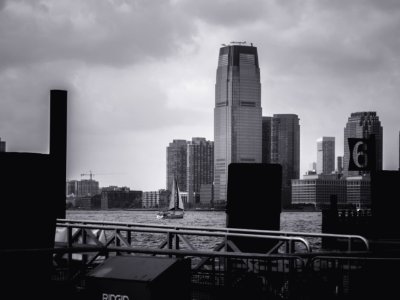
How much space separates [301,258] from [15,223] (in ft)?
11.5

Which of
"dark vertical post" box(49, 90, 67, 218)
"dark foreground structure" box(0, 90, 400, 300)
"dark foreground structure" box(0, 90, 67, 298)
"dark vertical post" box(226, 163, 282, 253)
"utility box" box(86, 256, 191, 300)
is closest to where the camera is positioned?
"dark foreground structure" box(0, 90, 67, 298)

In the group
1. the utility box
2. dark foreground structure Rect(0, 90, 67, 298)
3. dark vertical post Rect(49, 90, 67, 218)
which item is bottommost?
the utility box

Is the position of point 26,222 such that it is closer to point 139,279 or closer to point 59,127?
point 139,279

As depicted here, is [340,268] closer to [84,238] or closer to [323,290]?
[323,290]

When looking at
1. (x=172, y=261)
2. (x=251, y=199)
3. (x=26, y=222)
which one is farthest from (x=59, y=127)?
(x=26, y=222)

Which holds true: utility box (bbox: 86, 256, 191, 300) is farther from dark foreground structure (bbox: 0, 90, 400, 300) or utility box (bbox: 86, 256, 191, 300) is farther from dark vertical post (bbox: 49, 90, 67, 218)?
dark vertical post (bbox: 49, 90, 67, 218)

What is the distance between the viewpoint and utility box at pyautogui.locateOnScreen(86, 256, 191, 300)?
23.4 ft

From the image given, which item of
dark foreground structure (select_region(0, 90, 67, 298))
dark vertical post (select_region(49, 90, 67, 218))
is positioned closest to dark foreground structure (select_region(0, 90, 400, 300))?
dark foreground structure (select_region(0, 90, 67, 298))

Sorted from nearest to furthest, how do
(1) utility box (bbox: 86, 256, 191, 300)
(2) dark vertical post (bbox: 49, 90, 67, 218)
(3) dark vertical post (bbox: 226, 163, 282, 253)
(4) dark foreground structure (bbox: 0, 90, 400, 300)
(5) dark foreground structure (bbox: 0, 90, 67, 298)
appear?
(5) dark foreground structure (bbox: 0, 90, 67, 298) < (4) dark foreground structure (bbox: 0, 90, 400, 300) < (1) utility box (bbox: 86, 256, 191, 300) < (3) dark vertical post (bbox: 226, 163, 282, 253) < (2) dark vertical post (bbox: 49, 90, 67, 218)

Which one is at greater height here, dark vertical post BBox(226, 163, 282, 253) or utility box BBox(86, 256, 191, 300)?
dark vertical post BBox(226, 163, 282, 253)

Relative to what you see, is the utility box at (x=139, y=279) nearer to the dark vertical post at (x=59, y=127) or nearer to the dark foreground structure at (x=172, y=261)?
the dark foreground structure at (x=172, y=261)

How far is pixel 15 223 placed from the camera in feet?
22.3

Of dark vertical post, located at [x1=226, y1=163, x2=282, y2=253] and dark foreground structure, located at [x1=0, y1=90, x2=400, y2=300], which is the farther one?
dark vertical post, located at [x1=226, y1=163, x2=282, y2=253]

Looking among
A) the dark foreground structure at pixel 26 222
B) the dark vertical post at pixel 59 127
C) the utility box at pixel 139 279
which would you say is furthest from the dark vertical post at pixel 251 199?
the dark foreground structure at pixel 26 222
